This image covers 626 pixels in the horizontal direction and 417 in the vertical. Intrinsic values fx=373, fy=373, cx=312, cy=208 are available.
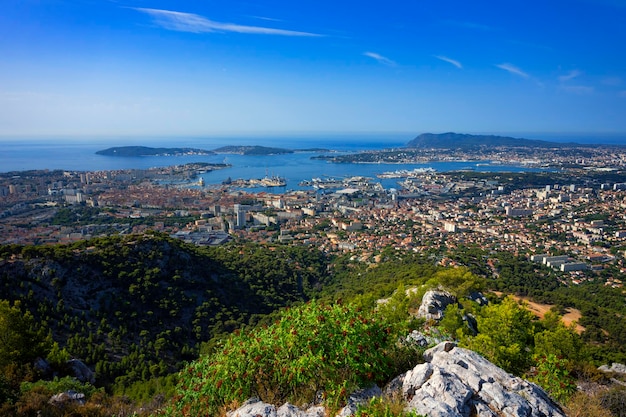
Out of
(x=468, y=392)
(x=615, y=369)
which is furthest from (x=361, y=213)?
(x=468, y=392)

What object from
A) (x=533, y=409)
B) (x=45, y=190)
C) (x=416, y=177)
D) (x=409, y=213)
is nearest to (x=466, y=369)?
(x=533, y=409)

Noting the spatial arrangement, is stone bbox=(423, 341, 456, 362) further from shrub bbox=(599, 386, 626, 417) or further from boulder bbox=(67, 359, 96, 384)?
boulder bbox=(67, 359, 96, 384)

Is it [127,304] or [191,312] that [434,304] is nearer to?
[191,312]

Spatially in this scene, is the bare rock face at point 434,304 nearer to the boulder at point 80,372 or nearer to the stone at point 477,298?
the stone at point 477,298

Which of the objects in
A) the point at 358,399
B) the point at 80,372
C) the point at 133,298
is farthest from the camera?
the point at 133,298

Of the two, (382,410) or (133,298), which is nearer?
(382,410)

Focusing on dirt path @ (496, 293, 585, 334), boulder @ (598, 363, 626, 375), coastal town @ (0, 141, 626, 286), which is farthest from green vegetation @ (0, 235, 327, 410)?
coastal town @ (0, 141, 626, 286)

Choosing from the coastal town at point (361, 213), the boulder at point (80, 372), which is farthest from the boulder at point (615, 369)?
→ the coastal town at point (361, 213)

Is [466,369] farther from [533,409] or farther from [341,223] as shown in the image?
[341,223]
